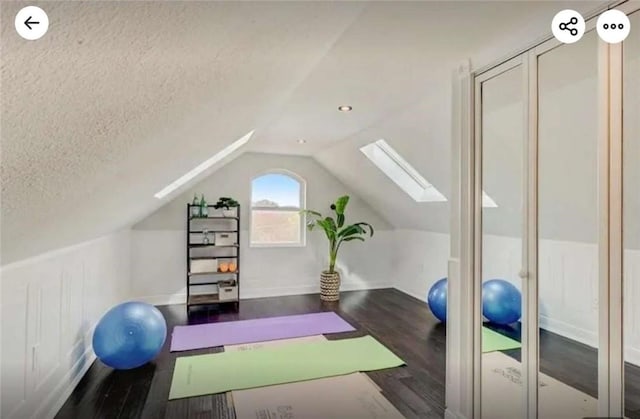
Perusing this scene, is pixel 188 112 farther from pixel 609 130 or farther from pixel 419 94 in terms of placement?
pixel 419 94

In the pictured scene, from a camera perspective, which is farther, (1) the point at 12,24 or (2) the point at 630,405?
(2) the point at 630,405

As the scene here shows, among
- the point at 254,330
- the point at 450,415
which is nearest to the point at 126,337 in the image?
the point at 254,330

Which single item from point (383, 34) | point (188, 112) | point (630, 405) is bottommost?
point (630, 405)

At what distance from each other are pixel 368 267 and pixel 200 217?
278 centimetres

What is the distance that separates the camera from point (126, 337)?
2525 mm

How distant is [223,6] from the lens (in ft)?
2.36

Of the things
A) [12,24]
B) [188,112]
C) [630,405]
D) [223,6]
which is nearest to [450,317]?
[630,405]

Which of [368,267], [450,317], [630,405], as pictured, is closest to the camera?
[630,405]

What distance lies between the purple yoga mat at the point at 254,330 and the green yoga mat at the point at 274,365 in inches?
11.2

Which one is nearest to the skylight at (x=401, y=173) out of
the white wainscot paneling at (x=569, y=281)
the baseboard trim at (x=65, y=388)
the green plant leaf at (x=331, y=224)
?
the green plant leaf at (x=331, y=224)

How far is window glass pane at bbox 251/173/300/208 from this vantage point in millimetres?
5223

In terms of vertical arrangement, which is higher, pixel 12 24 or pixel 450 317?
pixel 12 24

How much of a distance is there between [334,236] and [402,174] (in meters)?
1.39

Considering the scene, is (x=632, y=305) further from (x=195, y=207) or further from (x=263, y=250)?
(x=195, y=207)
